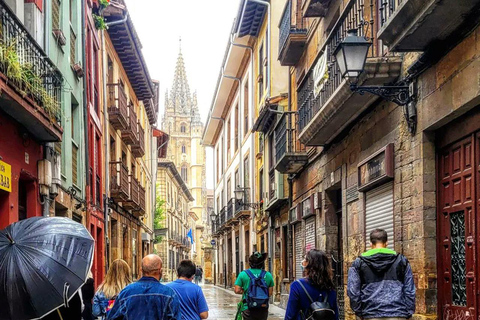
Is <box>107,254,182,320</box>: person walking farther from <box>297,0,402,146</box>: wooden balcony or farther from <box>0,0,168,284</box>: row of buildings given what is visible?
<box>297,0,402,146</box>: wooden balcony

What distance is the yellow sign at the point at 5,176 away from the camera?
10365 mm

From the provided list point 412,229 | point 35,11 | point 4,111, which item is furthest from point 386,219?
point 35,11

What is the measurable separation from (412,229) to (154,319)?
15.3 feet

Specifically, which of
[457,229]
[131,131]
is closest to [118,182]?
[131,131]

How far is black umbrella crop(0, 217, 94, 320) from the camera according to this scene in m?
5.22

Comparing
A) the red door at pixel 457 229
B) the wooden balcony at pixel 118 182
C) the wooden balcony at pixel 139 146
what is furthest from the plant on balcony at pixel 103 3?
the red door at pixel 457 229

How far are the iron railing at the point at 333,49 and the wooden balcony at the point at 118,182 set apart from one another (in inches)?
361

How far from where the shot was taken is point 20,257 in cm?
531

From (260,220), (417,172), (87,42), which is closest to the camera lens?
(417,172)

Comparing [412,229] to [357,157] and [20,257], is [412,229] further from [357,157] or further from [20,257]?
[20,257]

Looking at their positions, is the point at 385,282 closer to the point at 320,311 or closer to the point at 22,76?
the point at 320,311

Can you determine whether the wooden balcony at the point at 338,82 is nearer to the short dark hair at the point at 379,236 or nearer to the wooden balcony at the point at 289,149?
the wooden balcony at the point at 289,149

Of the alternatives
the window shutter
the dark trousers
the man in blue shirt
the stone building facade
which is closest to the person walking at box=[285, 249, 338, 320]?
the man in blue shirt

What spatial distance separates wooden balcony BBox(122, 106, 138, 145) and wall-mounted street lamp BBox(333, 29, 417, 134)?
54.0 feet
